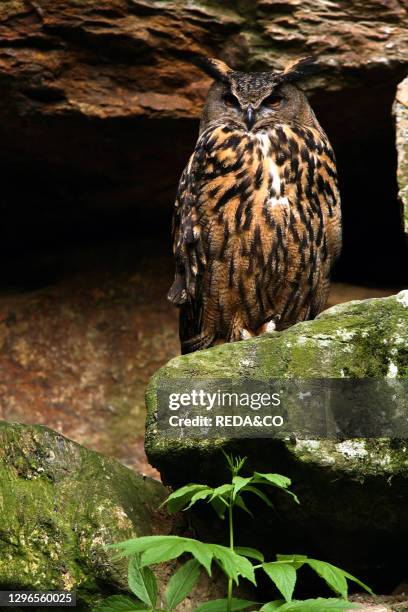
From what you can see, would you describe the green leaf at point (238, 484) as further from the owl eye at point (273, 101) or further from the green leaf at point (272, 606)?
the owl eye at point (273, 101)

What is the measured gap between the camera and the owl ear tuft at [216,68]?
3.99 metres

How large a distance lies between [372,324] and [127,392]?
7.78 feet

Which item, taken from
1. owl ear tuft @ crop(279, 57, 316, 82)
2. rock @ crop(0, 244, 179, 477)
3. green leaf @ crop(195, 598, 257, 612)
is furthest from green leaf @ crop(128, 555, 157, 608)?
rock @ crop(0, 244, 179, 477)

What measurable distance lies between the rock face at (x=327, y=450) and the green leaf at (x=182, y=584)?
40 cm

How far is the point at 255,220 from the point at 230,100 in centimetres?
60

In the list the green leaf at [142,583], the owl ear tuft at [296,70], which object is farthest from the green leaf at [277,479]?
the owl ear tuft at [296,70]

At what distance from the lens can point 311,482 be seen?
2.65 m

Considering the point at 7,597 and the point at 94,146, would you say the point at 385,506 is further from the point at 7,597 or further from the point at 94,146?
the point at 94,146

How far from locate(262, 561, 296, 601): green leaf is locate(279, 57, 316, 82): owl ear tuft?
219 centimetres

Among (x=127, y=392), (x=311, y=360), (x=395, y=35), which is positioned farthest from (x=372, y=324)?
(x=127, y=392)

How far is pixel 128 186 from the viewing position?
4.93 meters

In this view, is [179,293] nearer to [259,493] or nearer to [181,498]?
[181,498]

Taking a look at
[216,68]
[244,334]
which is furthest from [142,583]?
[216,68]

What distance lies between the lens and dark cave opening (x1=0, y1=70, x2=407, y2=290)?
447 cm
